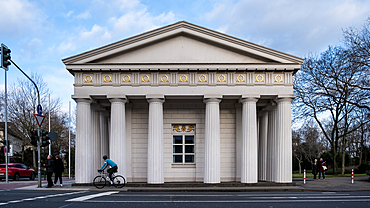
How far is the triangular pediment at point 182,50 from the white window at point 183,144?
4.76 meters

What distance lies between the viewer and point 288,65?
64.6 feet

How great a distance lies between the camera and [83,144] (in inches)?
771

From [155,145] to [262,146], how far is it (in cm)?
788

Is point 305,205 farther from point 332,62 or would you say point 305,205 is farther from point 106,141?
point 332,62

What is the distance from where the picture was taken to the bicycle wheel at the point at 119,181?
18589 millimetres

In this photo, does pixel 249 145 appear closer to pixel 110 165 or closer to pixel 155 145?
pixel 155 145

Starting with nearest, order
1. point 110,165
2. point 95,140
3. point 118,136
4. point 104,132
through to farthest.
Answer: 1. point 110,165
2. point 118,136
3. point 95,140
4. point 104,132

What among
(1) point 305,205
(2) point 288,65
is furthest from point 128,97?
(1) point 305,205

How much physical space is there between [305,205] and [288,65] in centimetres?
1072

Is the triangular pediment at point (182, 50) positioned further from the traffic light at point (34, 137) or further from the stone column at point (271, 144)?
the traffic light at point (34, 137)

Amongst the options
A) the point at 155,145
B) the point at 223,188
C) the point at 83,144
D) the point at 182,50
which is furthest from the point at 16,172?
the point at 223,188

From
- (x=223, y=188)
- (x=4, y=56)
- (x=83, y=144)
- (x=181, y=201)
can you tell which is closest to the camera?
(x=181, y=201)

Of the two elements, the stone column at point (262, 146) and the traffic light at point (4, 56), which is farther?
the stone column at point (262, 146)

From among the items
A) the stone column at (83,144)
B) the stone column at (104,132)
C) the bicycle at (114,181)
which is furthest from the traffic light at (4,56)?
the stone column at (104,132)
